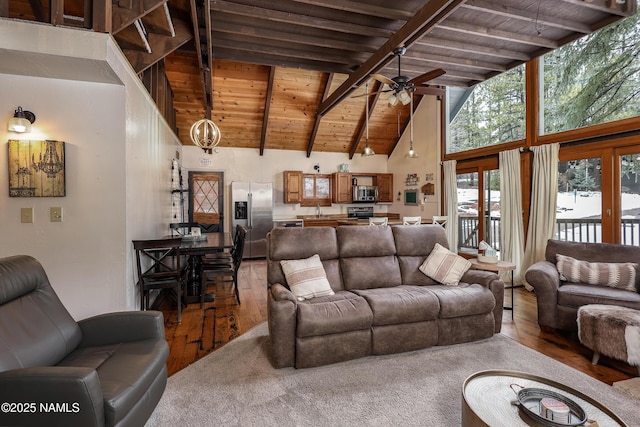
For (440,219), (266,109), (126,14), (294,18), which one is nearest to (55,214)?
(126,14)

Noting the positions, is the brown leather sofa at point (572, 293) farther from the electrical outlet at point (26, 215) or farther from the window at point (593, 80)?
the electrical outlet at point (26, 215)

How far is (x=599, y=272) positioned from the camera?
3.24 meters

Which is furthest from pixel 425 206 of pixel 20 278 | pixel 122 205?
pixel 20 278

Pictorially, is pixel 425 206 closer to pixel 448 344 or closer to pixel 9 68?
pixel 448 344

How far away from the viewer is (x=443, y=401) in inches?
80.9

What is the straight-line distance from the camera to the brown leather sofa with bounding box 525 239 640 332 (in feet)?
9.64

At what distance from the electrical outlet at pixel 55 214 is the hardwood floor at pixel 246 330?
56.3 inches

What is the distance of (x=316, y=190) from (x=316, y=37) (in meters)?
4.36

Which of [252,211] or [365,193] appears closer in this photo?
[252,211]

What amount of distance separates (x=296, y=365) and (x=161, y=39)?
3.74 meters

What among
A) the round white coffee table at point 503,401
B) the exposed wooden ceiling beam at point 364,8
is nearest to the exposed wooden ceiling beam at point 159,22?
the exposed wooden ceiling beam at point 364,8

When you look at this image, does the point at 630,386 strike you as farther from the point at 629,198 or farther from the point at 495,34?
the point at 495,34

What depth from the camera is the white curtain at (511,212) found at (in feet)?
16.2

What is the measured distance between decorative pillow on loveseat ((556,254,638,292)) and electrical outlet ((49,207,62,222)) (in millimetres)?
4955
